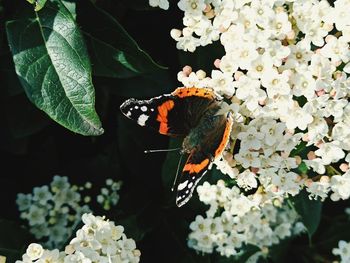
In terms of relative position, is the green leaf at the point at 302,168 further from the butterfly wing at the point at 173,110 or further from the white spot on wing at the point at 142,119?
the white spot on wing at the point at 142,119

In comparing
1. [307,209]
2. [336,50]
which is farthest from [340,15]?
[307,209]

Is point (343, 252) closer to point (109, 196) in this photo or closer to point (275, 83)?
point (109, 196)

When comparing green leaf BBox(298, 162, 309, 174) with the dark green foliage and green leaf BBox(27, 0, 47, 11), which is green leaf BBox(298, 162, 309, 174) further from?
green leaf BBox(27, 0, 47, 11)

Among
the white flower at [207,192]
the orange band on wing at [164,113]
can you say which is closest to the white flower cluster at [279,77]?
the orange band on wing at [164,113]

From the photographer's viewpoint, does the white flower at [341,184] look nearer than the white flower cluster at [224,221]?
Yes

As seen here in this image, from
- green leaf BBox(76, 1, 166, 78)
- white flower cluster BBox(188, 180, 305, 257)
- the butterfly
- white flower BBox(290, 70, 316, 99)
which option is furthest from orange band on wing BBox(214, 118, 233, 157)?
white flower cluster BBox(188, 180, 305, 257)
